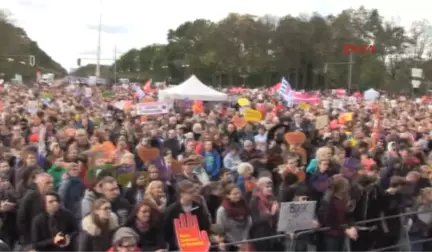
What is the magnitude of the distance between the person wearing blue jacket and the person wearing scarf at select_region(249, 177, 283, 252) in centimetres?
309

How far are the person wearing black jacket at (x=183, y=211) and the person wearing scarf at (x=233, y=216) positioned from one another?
0.96 feet

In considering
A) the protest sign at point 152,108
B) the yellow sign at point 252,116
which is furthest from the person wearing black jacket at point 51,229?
the protest sign at point 152,108

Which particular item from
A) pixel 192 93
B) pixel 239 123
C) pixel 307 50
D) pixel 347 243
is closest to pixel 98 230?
pixel 347 243

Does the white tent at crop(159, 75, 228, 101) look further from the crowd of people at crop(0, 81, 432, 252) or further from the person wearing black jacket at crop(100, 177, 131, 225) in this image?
the person wearing black jacket at crop(100, 177, 131, 225)

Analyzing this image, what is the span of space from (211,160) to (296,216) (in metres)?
3.92

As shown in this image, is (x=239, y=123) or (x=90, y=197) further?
(x=239, y=123)

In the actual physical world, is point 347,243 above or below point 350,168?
below

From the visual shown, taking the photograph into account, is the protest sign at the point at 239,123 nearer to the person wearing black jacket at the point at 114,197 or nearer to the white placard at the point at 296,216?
the white placard at the point at 296,216

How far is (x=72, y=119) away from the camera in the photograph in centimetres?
1681

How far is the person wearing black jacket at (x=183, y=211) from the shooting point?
20.9ft

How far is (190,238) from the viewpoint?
19.3 feet

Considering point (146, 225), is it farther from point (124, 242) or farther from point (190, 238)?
point (124, 242)

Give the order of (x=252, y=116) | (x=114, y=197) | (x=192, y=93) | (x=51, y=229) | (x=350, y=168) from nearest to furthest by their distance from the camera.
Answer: (x=51, y=229) → (x=114, y=197) → (x=350, y=168) → (x=252, y=116) → (x=192, y=93)

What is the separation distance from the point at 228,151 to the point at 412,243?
3.47m
